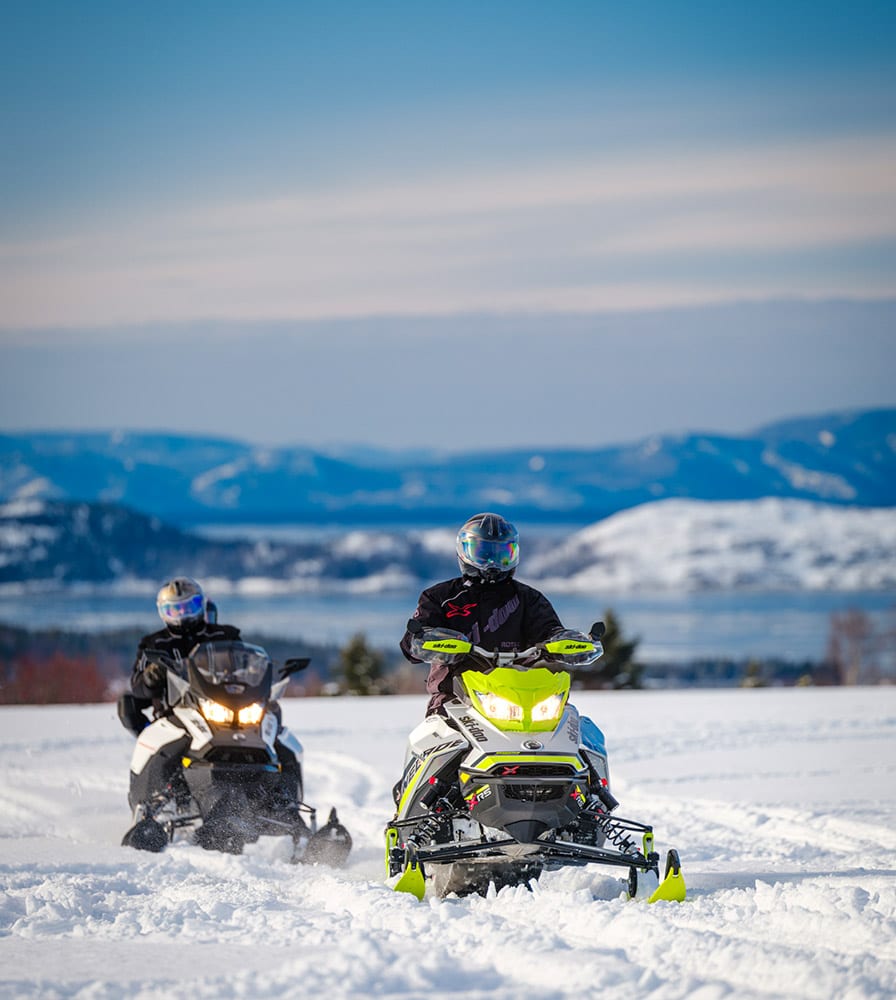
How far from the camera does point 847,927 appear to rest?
4.84 meters

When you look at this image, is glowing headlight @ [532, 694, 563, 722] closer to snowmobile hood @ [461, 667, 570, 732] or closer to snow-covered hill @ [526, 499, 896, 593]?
snowmobile hood @ [461, 667, 570, 732]

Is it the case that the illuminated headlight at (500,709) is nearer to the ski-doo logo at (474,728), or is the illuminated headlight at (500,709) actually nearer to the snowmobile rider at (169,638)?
the ski-doo logo at (474,728)

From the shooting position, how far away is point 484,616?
6.61m

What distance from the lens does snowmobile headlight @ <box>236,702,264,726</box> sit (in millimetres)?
7921

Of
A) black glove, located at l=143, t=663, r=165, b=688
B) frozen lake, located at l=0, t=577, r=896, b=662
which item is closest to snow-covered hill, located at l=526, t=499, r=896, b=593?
frozen lake, located at l=0, t=577, r=896, b=662

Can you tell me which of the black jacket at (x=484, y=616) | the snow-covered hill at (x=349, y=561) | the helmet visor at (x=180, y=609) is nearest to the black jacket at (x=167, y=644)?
the helmet visor at (x=180, y=609)

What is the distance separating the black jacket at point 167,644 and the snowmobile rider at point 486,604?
2440mm

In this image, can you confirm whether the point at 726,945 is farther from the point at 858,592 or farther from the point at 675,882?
the point at 858,592

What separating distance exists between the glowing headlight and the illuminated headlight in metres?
0.07

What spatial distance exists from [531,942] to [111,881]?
8.43ft

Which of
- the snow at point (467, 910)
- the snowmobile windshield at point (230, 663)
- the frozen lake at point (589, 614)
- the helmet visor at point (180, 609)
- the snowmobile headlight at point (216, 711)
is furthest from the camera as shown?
the frozen lake at point (589, 614)

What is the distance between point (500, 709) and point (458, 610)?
2.62ft

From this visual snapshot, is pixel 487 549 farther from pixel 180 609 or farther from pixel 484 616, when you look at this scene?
pixel 180 609

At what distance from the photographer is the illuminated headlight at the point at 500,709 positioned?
5.91 metres
